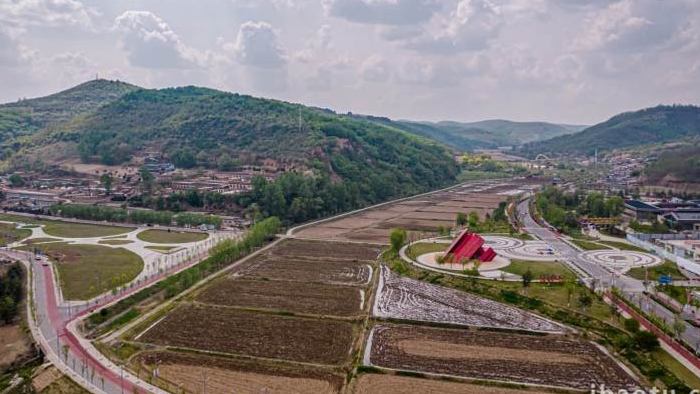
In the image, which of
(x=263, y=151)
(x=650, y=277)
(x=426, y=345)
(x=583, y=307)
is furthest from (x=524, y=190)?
(x=426, y=345)

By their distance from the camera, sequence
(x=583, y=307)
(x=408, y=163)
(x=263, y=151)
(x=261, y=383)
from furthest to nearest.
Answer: (x=408, y=163), (x=263, y=151), (x=583, y=307), (x=261, y=383)

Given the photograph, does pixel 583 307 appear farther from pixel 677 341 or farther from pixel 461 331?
pixel 461 331

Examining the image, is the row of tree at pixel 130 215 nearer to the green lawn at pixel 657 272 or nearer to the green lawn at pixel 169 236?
the green lawn at pixel 169 236

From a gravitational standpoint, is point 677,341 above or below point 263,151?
below

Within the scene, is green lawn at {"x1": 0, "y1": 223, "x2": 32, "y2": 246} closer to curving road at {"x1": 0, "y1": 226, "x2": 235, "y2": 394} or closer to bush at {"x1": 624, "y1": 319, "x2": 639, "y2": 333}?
curving road at {"x1": 0, "y1": 226, "x2": 235, "y2": 394}

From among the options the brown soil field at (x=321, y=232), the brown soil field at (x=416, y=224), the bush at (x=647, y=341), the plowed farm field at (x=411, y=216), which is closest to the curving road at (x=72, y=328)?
the brown soil field at (x=321, y=232)

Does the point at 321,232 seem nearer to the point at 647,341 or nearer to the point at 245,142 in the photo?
the point at 647,341
